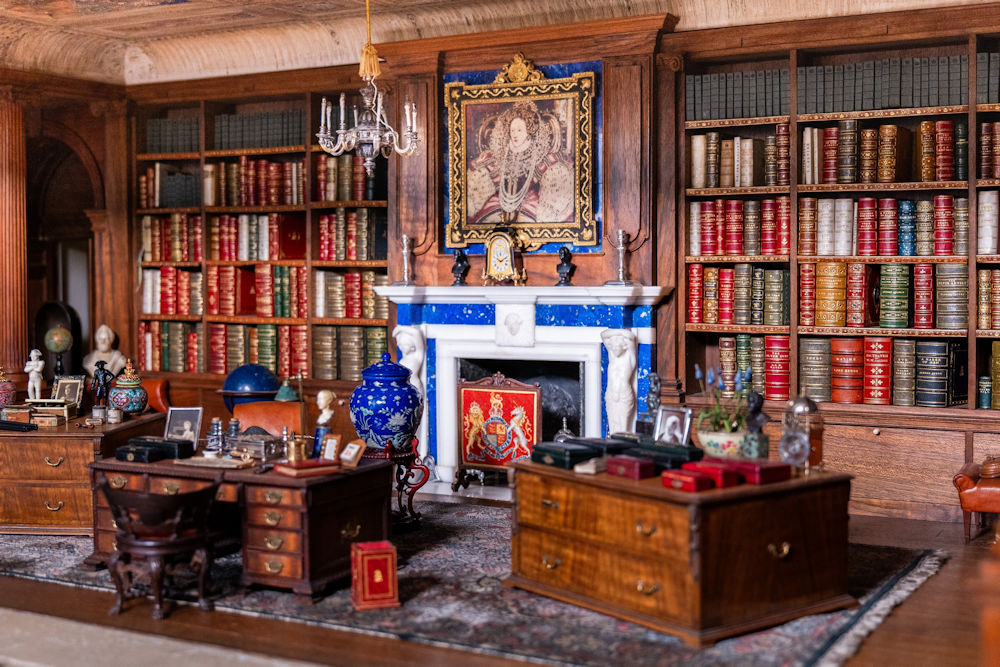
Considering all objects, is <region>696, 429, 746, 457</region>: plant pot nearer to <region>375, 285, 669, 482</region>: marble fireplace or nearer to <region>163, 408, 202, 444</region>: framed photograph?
<region>375, 285, 669, 482</region>: marble fireplace

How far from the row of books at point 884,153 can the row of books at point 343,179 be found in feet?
10.5

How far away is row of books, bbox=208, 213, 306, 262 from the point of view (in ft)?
28.4

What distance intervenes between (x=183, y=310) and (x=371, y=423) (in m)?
3.43

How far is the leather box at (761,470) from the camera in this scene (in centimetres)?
457

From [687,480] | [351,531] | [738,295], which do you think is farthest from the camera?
[738,295]

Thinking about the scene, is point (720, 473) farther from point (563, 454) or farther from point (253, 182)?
point (253, 182)

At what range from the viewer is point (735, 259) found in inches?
286

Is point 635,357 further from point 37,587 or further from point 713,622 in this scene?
point 37,587

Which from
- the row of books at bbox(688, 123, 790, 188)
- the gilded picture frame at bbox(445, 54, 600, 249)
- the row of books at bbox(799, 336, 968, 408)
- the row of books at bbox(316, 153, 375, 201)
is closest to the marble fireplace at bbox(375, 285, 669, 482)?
the gilded picture frame at bbox(445, 54, 600, 249)

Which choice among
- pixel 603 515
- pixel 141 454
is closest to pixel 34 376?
pixel 141 454

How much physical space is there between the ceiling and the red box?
4132 millimetres

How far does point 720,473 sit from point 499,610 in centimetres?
115

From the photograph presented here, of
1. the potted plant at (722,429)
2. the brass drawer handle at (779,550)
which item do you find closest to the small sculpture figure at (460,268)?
the potted plant at (722,429)

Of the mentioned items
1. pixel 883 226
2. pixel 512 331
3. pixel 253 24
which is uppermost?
pixel 253 24
